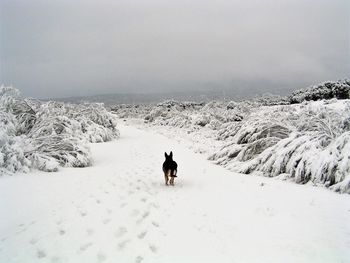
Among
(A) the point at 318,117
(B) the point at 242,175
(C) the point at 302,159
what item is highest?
(A) the point at 318,117

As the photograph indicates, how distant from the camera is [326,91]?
153 ft

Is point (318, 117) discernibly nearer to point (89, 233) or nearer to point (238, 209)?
point (238, 209)

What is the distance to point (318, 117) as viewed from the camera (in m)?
9.37

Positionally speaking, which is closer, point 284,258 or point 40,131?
point 284,258

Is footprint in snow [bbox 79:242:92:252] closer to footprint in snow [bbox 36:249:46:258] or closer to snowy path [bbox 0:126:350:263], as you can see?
snowy path [bbox 0:126:350:263]

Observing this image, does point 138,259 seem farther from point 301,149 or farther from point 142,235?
point 301,149

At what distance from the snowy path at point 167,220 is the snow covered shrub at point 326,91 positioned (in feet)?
134

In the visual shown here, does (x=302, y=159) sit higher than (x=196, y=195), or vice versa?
(x=302, y=159)

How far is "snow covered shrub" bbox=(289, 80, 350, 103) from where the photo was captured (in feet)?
151

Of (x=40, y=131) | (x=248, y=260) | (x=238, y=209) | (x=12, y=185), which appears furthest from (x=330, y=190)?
(x=40, y=131)

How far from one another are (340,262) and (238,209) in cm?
222

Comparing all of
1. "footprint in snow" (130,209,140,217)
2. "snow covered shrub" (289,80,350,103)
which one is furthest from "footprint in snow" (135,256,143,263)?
"snow covered shrub" (289,80,350,103)

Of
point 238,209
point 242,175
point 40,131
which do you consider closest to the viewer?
point 238,209

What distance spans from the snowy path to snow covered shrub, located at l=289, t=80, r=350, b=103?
40994 mm
